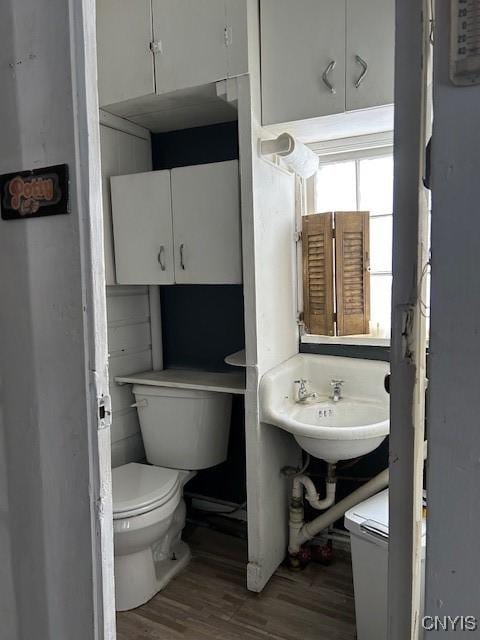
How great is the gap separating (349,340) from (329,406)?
33cm

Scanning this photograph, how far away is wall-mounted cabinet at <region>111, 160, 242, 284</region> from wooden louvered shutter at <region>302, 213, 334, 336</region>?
1.38 ft

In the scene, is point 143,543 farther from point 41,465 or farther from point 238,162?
point 238,162

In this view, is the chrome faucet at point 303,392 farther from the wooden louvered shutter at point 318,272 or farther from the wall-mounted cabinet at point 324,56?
the wall-mounted cabinet at point 324,56

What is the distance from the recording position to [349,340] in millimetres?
2254

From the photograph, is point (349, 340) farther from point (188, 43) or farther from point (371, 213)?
point (188, 43)

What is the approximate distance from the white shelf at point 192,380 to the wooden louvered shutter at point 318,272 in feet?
1.47

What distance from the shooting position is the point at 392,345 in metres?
0.77

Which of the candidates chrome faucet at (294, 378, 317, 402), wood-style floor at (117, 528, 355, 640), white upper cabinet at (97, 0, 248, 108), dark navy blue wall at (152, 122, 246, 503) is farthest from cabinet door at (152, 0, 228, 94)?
wood-style floor at (117, 528, 355, 640)

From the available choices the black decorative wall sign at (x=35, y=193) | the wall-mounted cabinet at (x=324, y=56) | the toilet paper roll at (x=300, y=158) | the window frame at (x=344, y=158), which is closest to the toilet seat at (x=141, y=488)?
the window frame at (x=344, y=158)

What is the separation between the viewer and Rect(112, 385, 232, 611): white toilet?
1969 mm

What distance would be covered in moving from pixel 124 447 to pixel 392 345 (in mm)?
1963

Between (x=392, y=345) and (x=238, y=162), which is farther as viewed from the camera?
(x=238, y=162)

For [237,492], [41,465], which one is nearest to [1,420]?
[41,465]

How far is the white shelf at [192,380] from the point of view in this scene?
2170mm
